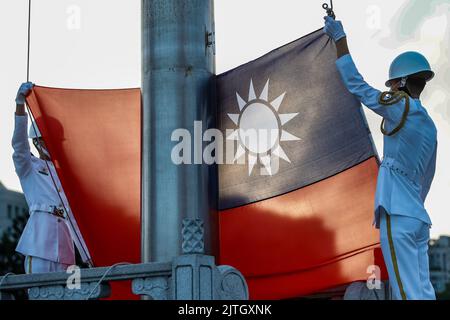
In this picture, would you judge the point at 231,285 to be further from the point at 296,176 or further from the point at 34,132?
the point at 34,132

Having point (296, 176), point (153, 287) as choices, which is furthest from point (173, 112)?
point (153, 287)

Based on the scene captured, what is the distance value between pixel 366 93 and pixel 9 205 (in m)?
78.2

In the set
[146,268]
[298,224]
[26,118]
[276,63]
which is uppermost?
[276,63]

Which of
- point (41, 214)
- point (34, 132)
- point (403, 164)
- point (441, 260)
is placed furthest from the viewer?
point (441, 260)

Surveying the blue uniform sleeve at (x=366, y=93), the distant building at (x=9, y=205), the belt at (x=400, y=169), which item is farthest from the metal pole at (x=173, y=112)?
the distant building at (x=9, y=205)

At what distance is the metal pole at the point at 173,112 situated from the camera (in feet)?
32.4

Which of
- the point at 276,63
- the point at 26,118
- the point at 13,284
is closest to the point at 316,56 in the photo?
the point at 276,63

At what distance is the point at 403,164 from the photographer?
841 centimetres

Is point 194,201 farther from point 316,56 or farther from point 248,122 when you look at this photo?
point 316,56

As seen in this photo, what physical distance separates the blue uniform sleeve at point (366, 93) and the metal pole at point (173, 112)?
6.73 feet

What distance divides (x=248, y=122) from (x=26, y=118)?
2268mm

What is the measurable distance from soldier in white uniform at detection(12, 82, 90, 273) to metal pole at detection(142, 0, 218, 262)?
959 millimetres

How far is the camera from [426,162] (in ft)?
28.1

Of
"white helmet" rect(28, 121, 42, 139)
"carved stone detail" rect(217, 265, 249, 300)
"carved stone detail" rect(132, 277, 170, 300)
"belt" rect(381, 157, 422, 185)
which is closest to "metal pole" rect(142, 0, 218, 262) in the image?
"white helmet" rect(28, 121, 42, 139)
